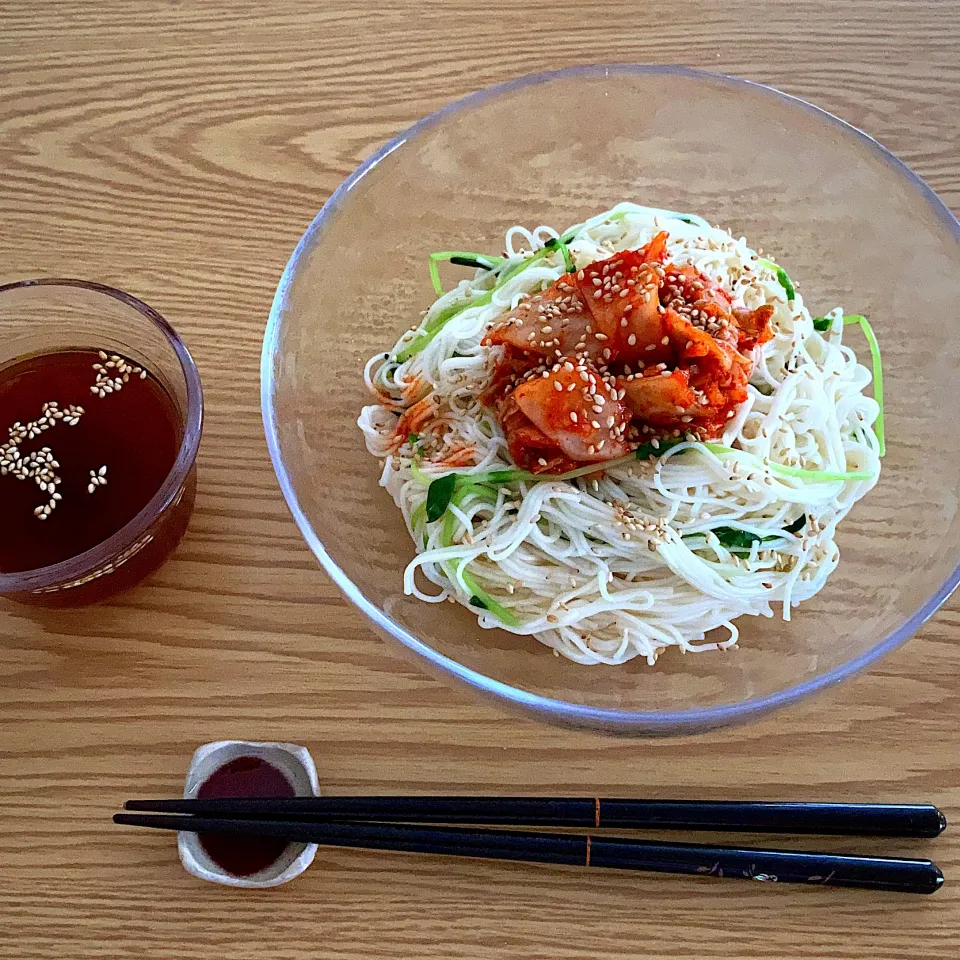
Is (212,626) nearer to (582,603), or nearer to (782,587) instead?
(582,603)

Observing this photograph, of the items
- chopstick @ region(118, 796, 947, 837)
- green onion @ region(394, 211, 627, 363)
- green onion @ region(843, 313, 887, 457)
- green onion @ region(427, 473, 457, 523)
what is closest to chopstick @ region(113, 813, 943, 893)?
chopstick @ region(118, 796, 947, 837)

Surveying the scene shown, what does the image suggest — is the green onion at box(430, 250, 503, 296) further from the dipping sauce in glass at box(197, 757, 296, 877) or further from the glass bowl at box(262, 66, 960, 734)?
the dipping sauce in glass at box(197, 757, 296, 877)

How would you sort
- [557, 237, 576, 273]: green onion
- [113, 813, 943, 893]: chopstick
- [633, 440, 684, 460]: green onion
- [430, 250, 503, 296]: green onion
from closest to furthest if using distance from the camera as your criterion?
1. [113, 813, 943, 893]: chopstick
2. [633, 440, 684, 460]: green onion
3. [557, 237, 576, 273]: green onion
4. [430, 250, 503, 296]: green onion

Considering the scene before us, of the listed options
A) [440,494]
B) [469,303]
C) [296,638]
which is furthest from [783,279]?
[296,638]

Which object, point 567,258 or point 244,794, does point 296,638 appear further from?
point 567,258

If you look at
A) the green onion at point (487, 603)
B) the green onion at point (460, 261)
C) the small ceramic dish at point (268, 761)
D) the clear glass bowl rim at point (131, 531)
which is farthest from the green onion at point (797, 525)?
the clear glass bowl rim at point (131, 531)

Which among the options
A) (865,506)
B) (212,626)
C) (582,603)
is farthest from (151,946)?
(865,506)

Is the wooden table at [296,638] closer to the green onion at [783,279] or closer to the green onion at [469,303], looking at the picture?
the green onion at [469,303]
